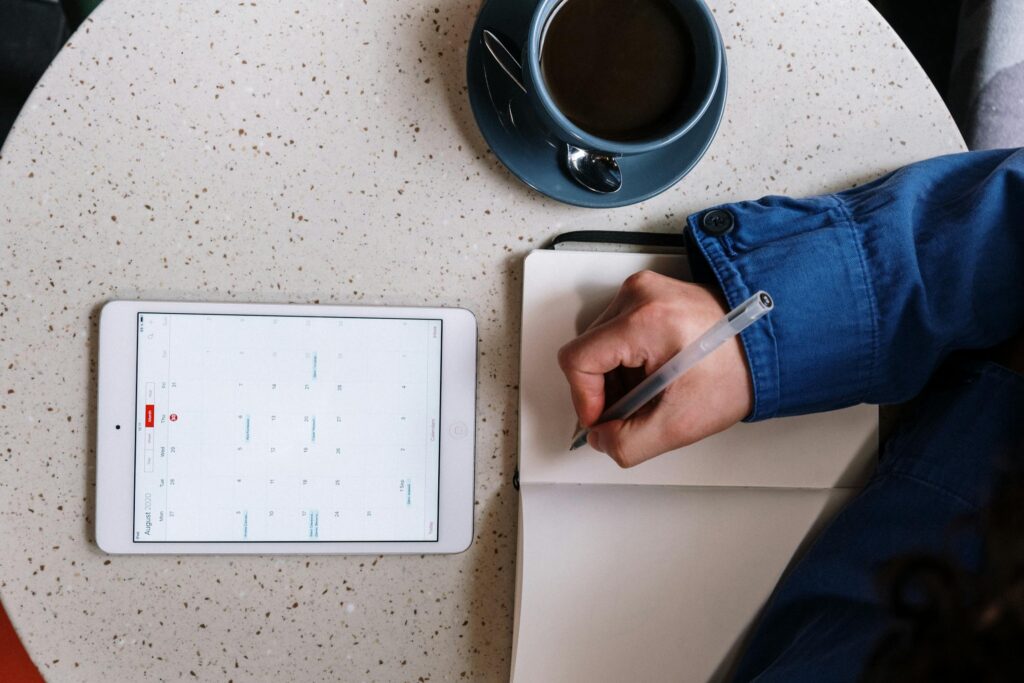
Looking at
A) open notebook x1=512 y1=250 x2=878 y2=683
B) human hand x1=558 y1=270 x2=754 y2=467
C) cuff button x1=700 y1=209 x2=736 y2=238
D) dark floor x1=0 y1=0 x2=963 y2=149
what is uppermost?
dark floor x1=0 y1=0 x2=963 y2=149

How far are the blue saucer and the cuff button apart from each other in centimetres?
4

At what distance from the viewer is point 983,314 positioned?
1.78 feet

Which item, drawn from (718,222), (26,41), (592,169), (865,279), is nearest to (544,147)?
(592,169)

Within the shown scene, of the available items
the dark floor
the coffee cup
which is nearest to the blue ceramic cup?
the coffee cup

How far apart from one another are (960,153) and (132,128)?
0.68 metres

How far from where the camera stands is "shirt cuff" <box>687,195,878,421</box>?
521mm

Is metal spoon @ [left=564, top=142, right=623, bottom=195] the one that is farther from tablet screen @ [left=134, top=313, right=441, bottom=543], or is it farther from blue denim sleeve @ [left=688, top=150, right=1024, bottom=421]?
tablet screen @ [left=134, top=313, right=441, bottom=543]

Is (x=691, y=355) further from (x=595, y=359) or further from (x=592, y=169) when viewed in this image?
(x=592, y=169)

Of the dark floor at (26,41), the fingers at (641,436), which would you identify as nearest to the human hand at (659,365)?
the fingers at (641,436)

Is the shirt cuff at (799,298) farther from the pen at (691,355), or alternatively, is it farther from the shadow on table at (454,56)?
the shadow on table at (454,56)

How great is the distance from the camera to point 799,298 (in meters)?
0.52

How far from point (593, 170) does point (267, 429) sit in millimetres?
331

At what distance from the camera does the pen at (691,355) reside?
1.47 feet

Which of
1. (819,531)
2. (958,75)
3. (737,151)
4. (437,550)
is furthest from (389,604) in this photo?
(958,75)
